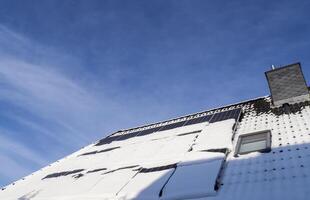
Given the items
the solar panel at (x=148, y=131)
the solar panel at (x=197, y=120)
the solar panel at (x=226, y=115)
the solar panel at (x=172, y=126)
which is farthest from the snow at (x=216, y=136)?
the solar panel at (x=148, y=131)

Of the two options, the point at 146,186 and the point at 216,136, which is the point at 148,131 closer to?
the point at 216,136

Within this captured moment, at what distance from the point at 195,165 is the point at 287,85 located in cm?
507

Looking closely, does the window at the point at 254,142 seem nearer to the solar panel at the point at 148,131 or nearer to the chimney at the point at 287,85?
the chimney at the point at 287,85

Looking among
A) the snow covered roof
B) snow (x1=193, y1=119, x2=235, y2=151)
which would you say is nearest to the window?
the snow covered roof

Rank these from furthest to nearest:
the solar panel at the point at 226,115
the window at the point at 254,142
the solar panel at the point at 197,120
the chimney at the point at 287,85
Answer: the solar panel at the point at 197,120 → the solar panel at the point at 226,115 → the chimney at the point at 287,85 → the window at the point at 254,142

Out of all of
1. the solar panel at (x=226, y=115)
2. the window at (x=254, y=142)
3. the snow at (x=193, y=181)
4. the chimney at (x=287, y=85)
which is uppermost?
the chimney at (x=287, y=85)

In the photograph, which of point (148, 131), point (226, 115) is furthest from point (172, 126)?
point (226, 115)

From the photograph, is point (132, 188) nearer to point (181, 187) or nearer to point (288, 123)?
point (181, 187)

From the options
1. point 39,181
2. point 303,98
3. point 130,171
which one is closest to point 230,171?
point 130,171

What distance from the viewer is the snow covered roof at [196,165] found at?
5.56 metres

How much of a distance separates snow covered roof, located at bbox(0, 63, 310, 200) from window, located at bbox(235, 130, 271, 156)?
0.37 feet

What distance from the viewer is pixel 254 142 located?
7.61 meters

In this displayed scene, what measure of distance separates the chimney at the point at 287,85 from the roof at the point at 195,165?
0.41 meters

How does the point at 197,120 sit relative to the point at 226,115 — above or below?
above
